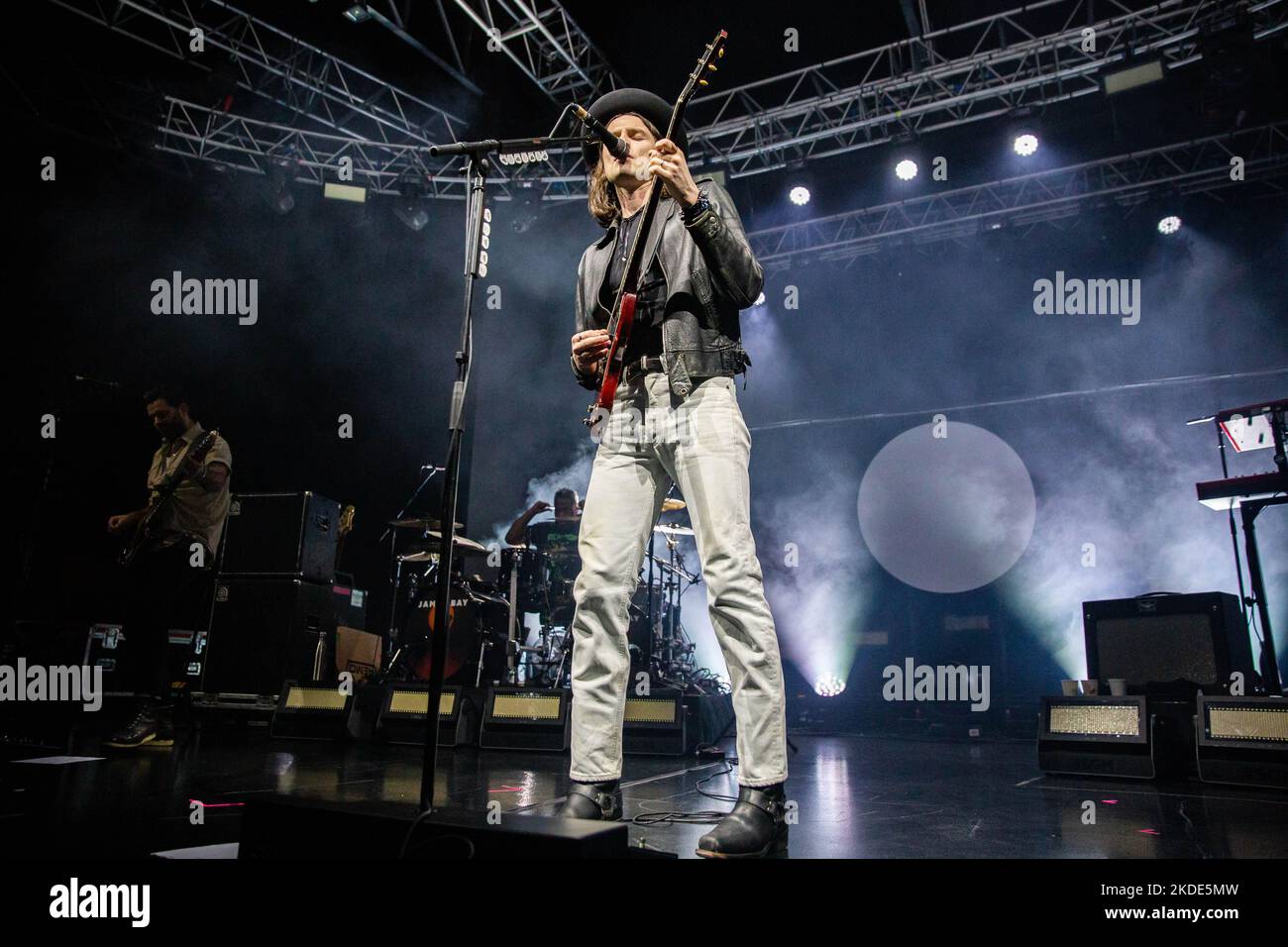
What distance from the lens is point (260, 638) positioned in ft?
20.6

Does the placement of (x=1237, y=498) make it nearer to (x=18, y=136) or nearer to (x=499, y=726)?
(x=499, y=726)

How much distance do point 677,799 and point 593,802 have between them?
1.16 meters

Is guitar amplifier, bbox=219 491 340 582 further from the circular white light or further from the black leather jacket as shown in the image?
the circular white light

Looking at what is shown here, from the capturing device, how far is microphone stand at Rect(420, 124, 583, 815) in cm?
175

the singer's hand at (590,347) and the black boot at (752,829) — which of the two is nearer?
the black boot at (752,829)

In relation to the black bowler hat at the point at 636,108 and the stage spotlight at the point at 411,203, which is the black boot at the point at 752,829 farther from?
the stage spotlight at the point at 411,203

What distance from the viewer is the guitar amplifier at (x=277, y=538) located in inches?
252

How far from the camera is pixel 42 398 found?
802 centimetres

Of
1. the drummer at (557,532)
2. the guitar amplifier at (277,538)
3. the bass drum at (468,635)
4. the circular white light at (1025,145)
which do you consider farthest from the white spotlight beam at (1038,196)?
the guitar amplifier at (277,538)

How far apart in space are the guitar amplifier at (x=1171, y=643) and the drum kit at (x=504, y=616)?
10.9 feet

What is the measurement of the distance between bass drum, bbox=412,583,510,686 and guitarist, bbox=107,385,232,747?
2356 millimetres

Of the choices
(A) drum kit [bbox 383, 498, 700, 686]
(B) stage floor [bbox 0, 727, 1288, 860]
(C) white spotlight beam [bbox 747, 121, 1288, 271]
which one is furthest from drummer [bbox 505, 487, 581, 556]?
(C) white spotlight beam [bbox 747, 121, 1288, 271]
